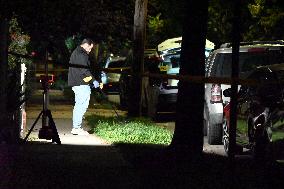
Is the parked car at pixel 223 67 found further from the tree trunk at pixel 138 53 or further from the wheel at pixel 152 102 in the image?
the wheel at pixel 152 102

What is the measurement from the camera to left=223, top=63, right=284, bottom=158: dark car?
30.4ft

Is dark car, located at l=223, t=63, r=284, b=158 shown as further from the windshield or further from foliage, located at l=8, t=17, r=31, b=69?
foliage, located at l=8, t=17, r=31, b=69

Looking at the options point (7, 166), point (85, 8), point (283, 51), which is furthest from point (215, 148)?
point (85, 8)

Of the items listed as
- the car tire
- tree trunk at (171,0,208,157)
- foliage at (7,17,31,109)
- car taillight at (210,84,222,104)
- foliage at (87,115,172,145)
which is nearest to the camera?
tree trunk at (171,0,208,157)

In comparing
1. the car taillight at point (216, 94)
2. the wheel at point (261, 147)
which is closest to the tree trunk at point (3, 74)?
the wheel at point (261, 147)

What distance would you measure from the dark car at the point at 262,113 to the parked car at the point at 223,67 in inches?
43.0

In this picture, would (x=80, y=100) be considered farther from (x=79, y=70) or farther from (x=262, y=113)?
(x=262, y=113)

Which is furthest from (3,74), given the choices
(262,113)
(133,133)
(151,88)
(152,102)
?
(151,88)

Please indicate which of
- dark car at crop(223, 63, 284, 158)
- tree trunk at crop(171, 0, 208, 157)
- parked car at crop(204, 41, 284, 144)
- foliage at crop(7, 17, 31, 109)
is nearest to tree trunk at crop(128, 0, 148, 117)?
foliage at crop(7, 17, 31, 109)

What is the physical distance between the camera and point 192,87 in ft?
36.3

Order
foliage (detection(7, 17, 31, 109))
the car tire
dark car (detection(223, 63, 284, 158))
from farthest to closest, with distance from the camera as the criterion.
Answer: the car tire → foliage (detection(7, 17, 31, 109)) → dark car (detection(223, 63, 284, 158))

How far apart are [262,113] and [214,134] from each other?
12.8 feet

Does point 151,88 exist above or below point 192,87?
below

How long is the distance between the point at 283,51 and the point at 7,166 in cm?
645
